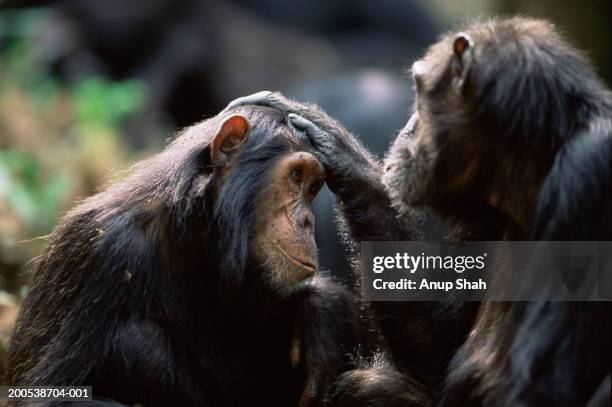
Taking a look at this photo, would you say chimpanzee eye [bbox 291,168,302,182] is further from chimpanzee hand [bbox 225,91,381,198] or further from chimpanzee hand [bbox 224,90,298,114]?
chimpanzee hand [bbox 224,90,298,114]

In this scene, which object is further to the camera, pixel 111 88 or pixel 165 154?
pixel 111 88

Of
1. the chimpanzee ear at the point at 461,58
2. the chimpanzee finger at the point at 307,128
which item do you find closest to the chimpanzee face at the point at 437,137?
the chimpanzee ear at the point at 461,58

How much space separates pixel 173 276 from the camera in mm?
4500

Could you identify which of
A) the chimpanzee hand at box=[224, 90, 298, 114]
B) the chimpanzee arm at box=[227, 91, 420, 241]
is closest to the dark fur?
the chimpanzee arm at box=[227, 91, 420, 241]

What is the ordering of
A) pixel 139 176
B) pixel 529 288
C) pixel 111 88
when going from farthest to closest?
pixel 111 88 → pixel 139 176 → pixel 529 288

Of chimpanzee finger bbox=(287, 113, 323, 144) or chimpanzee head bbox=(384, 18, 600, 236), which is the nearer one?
chimpanzee head bbox=(384, 18, 600, 236)

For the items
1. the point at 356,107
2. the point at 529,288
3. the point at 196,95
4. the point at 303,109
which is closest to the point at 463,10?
the point at 196,95

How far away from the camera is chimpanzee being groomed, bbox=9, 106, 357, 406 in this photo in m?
4.34

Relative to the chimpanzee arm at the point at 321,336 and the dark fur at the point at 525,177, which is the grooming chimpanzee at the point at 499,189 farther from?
the chimpanzee arm at the point at 321,336

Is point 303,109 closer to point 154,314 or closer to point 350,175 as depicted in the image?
point 350,175

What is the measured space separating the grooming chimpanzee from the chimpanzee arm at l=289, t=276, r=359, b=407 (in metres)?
0.20

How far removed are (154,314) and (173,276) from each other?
Result: 7.5 inches

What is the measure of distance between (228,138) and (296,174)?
357 millimetres

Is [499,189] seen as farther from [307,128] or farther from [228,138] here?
[228,138]
